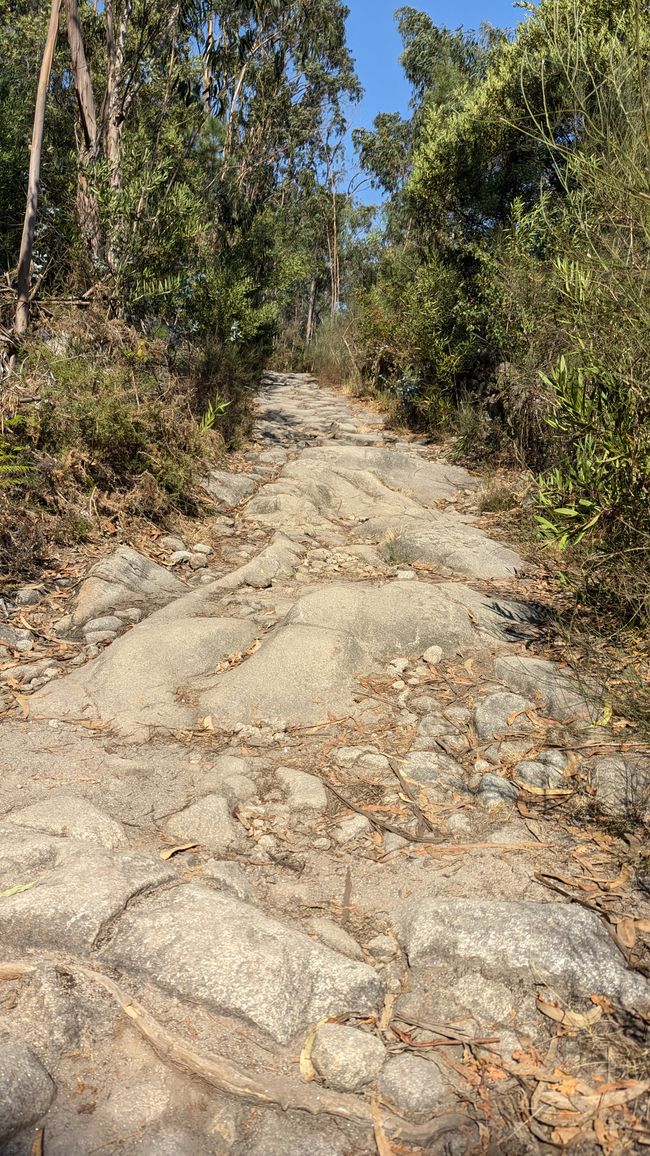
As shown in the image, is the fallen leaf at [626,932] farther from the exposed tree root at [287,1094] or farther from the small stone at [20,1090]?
the small stone at [20,1090]

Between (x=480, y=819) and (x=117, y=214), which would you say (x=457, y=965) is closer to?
A: (x=480, y=819)

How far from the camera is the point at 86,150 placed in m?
6.96

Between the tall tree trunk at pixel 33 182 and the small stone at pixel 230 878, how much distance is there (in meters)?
4.42

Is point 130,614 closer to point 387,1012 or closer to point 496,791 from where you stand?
point 496,791

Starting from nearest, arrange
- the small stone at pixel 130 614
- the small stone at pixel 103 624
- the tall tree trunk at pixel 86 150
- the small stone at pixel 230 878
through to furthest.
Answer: the small stone at pixel 230 878, the small stone at pixel 103 624, the small stone at pixel 130 614, the tall tree trunk at pixel 86 150

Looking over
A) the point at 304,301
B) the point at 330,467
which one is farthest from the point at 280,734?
A: the point at 304,301

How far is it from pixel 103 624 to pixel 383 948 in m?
2.54

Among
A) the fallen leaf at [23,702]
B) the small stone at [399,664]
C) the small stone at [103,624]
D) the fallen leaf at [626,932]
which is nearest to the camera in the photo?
the fallen leaf at [626,932]

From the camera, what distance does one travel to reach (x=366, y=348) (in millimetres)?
11422

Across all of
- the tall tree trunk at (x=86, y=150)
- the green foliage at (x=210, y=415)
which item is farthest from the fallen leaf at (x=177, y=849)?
the tall tree trunk at (x=86, y=150)

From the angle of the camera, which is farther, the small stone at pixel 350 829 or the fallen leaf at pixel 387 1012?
the small stone at pixel 350 829

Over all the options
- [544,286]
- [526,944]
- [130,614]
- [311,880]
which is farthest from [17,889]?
[544,286]

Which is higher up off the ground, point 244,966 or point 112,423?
point 112,423

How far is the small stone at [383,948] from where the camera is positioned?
2.29m
